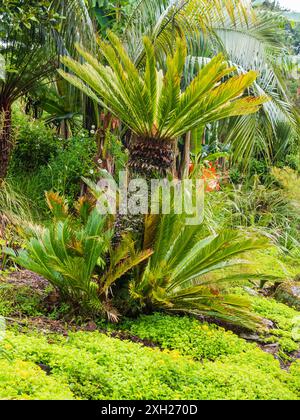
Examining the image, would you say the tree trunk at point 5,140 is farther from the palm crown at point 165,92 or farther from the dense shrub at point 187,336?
the dense shrub at point 187,336

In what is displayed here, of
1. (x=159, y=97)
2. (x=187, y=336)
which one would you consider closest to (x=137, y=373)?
(x=187, y=336)

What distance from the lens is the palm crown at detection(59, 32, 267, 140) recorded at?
483cm

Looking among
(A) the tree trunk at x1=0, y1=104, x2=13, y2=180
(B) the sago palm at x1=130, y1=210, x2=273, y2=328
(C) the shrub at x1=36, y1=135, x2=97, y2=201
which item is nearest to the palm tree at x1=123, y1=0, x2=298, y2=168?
(C) the shrub at x1=36, y1=135, x2=97, y2=201

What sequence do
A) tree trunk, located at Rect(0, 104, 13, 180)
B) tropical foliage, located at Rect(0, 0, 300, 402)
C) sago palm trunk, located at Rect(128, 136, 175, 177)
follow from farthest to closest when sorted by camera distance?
1. tree trunk, located at Rect(0, 104, 13, 180)
2. sago palm trunk, located at Rect(128, 136, 175, 177)
3. tropical foliage, located at Rect(0, 0, 300, 402)

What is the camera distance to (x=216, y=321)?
563cm

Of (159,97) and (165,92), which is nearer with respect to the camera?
(165,92)

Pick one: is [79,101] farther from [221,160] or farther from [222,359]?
[222,359]

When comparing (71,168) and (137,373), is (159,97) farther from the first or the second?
(71,168)

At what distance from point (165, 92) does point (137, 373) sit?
2448mm

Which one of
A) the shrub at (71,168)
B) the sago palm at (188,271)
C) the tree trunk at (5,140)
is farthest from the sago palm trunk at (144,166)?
the shrub at (71,168)

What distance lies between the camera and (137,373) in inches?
151

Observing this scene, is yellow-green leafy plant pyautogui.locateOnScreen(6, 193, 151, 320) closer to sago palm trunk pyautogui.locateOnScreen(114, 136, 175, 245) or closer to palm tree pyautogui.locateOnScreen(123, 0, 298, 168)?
sago palm trunk pyautogui.locateOnScreen(114, 136, 175, 245)

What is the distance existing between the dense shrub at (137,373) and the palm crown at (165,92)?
2057 mm

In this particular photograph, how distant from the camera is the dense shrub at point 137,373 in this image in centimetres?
363
